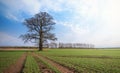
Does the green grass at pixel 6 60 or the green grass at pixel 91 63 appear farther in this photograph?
the green grass at pixel 6 60

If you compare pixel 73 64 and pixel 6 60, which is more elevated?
pixel 6 60

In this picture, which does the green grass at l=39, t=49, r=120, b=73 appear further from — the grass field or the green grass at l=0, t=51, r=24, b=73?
the green grass at l=0, t=51, r=24, b=73

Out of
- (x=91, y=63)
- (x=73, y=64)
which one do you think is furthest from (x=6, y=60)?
(x=91, y=63)

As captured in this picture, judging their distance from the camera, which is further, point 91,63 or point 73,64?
point 91,63

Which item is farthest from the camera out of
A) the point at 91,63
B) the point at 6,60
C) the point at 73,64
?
the point at 6,60

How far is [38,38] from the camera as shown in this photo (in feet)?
189

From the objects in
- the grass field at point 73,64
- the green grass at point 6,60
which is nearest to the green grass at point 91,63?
the grass field at point 73,64

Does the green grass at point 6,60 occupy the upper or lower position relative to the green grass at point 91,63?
upper

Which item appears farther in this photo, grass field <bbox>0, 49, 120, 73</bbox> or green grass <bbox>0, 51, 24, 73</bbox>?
green grass <bbox>0, 51, 24, 73</bbox>

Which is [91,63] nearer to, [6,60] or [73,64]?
[73,64]

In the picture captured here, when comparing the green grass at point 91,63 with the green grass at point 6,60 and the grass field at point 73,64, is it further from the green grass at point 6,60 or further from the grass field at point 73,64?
the green grass at point 6,60

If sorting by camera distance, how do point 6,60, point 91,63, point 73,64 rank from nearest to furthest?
point 73,64
point 91,63
point 6,60

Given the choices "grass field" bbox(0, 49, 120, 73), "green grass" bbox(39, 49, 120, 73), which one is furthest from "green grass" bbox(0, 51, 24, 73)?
"green grass" bbox(39, 49, 120, 73)

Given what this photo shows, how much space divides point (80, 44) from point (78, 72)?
166 meters
